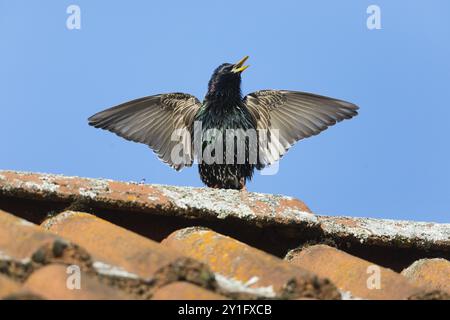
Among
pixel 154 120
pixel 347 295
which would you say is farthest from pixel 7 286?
pixel 154 120

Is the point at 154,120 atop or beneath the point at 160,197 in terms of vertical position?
atop

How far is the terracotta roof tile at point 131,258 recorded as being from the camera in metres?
2.72

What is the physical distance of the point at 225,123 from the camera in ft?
20.1

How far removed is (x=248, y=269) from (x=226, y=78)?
367 cm

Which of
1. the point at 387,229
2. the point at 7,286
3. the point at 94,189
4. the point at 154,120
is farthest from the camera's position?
the point at 154,120

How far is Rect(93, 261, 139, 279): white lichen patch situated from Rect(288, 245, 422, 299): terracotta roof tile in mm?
666

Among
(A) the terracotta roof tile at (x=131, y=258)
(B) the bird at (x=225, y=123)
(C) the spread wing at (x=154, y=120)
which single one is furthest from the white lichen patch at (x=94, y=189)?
(C) the spread wing at (x=154, y=120)

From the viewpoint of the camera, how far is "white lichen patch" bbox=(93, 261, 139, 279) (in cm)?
269

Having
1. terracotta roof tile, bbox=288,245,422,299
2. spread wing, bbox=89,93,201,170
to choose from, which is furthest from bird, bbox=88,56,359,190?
terracotta roof tile, bbox=288,245,422,299

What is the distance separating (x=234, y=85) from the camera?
648 centimetres

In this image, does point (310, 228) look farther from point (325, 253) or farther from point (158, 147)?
point (158, 147)

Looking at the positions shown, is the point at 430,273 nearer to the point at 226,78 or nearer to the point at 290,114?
the point at 226,78

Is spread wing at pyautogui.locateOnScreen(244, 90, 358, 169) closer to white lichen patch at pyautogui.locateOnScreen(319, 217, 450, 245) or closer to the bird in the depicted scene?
the bird
